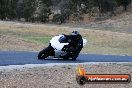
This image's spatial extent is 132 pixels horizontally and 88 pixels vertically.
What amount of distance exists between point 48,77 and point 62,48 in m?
6.23

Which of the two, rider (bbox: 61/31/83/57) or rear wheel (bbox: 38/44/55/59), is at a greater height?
rider (bbox: 61/31/83/57)

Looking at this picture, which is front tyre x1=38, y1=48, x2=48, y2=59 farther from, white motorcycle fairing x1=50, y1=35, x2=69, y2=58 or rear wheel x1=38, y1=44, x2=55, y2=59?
white motorcycle fairing x1=50, y1=35, x2=69, y2=58

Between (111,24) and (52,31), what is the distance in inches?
1089

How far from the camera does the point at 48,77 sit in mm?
15391

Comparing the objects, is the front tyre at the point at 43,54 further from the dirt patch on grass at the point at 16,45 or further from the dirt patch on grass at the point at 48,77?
the dirt patch on grass at the point at 16,45

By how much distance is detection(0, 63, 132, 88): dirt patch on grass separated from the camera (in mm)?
13840

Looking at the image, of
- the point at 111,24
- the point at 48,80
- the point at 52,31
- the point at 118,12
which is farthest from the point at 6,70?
the point at 118,12

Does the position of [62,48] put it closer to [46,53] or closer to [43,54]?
[46,53]

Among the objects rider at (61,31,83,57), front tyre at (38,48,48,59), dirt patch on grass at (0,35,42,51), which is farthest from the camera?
dirt patch on grass at (0,35,42,51)

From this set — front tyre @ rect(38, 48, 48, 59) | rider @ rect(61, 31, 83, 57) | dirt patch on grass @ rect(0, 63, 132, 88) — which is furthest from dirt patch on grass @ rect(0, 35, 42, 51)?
dirt patch on grass @ rect(0, 63, 132, 88)

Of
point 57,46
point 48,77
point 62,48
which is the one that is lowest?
point 62,48

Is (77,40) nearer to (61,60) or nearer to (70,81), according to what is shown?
(61,60)

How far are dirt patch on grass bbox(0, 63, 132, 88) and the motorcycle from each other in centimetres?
275

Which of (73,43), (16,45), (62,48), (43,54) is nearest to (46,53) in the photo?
(43,54)
